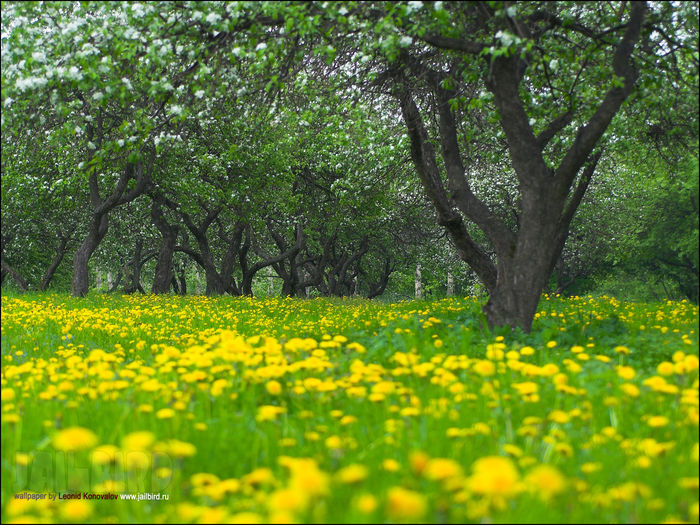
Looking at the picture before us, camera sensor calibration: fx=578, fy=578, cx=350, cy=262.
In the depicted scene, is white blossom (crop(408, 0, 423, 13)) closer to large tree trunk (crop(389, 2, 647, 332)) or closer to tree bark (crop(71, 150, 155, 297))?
large tree trunk (crop(389, 2, 647, 332))

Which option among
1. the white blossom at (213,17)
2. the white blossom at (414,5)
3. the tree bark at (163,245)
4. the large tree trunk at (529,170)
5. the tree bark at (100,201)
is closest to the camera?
the white blossom at (414,5)

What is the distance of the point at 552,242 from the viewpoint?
7812 mm

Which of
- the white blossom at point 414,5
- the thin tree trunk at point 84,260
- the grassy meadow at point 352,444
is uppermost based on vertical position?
the white blossom at point 414,5

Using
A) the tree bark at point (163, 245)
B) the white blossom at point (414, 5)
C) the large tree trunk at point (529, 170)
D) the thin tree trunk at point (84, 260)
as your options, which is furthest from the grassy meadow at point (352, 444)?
the tree bark at point (163, 245)

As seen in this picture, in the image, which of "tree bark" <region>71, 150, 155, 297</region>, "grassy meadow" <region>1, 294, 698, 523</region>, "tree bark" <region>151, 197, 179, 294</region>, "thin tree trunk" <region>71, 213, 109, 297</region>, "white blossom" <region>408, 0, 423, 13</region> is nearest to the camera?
"grassy meadow" <region>1, 294, 698, 523</region>

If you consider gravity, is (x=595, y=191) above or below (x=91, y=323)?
above

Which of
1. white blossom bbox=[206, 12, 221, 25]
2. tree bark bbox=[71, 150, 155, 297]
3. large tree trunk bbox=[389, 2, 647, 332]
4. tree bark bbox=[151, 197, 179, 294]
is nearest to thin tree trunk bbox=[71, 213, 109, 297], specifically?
tree bark bbox=[71, 150, 155, 297]

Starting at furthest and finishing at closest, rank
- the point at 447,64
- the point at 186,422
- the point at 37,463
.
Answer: the point at 447,64 → the point at 186,422 → the point at 37,463

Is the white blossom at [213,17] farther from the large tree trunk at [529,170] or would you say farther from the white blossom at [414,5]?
the large tree trunk at [529,170]

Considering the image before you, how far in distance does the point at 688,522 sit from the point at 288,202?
17784 millimetres

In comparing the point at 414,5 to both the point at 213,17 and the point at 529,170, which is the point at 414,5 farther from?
the point at 529,170

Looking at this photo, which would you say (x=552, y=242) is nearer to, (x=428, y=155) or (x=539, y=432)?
(x=428, y=155)

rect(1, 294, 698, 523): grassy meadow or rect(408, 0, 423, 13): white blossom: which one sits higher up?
rect(408, 0, 423, 13): white blossom

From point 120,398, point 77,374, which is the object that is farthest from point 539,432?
point 77,374
